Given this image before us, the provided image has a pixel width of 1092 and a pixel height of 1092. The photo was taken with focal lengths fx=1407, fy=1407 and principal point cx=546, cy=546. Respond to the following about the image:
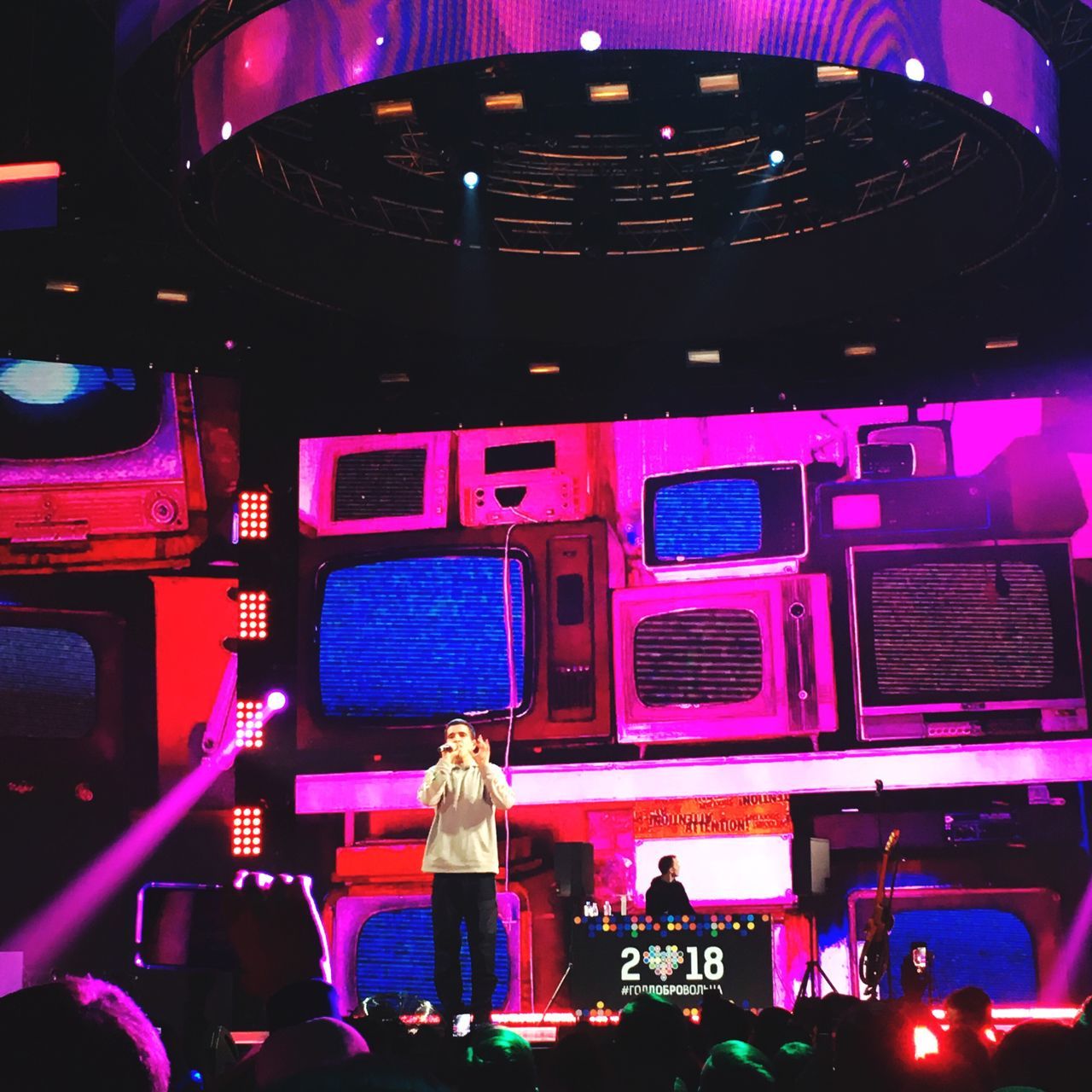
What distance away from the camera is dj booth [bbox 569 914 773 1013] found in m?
6.82

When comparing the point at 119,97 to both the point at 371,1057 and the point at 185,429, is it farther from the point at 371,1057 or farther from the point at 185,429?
the point at 371,1057

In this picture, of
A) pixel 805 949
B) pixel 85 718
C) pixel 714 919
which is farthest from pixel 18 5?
Answer: pixel 805 949

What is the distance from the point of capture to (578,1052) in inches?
104

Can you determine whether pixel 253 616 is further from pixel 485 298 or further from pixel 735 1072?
pixel 735 1072

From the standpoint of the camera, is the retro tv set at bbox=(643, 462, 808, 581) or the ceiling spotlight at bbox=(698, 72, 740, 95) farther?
the retro tv set at bbox=(643, 462, 808, 581)

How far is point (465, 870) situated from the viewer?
22.8 ft

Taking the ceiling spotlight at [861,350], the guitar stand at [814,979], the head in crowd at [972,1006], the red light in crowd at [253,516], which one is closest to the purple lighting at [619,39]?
the head in crowd at [972,1006]

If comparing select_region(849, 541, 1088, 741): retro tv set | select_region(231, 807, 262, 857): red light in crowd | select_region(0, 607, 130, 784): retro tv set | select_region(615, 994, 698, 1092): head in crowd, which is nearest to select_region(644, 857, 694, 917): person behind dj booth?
select_region(849, 541, 1088, 741): retro tv set

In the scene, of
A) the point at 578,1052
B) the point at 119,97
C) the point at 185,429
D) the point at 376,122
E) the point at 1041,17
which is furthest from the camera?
the point at 185,429

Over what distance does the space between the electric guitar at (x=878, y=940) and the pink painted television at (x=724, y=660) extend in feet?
3.17

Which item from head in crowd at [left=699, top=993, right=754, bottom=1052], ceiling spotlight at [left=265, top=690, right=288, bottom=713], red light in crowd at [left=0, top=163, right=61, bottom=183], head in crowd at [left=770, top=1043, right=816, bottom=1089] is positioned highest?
red light in crowd at [left=0, top=163, right=61, bottom=183]

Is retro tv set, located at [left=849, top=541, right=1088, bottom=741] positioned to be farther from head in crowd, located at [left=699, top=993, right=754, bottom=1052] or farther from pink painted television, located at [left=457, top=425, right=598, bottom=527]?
head in crowd, located at [left=699, top=993, right=754, bottom=1052]

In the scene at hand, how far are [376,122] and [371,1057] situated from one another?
5.54m

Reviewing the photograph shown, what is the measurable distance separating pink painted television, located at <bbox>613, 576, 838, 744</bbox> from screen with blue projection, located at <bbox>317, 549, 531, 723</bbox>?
2.24 ft
